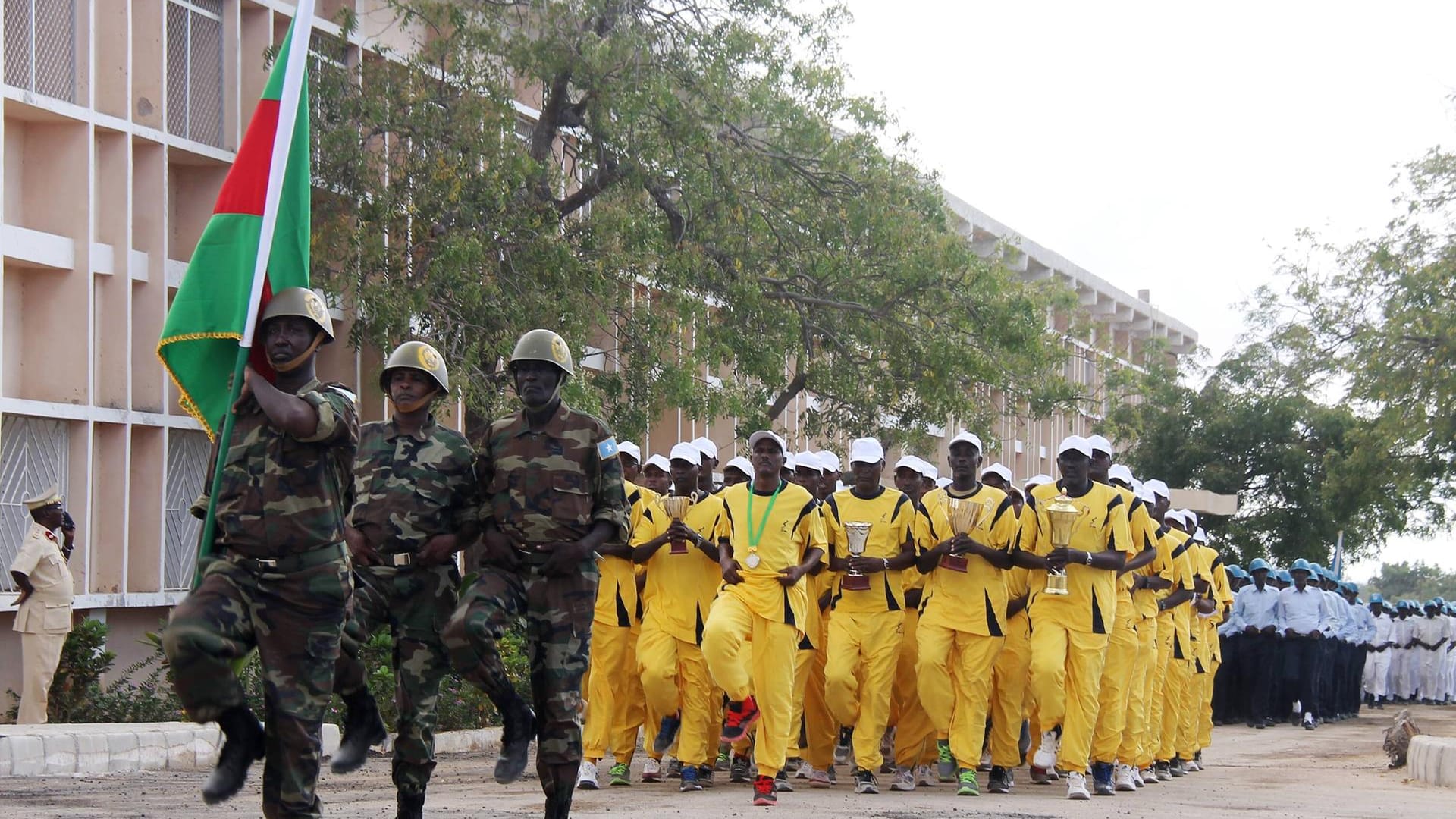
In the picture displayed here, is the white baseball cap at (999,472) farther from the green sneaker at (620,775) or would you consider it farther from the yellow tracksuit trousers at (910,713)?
the green sneaker at (620,775)

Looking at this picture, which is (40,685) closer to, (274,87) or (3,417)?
(3,417)

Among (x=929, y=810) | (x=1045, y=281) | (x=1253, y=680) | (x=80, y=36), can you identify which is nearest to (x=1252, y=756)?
(x=1253, y=680)

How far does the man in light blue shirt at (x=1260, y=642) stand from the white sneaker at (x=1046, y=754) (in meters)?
11.7

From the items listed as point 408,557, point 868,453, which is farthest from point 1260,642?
point 408,557

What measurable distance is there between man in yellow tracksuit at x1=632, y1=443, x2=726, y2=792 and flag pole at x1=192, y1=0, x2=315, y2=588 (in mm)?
4674

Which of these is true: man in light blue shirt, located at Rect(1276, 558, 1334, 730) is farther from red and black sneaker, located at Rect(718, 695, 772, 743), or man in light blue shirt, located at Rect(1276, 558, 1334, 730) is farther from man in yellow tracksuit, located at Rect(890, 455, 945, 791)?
red and black sneaker, located at Rect(718, 695, 772, 743)

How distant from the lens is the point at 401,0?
1978cm

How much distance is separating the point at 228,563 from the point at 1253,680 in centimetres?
1963

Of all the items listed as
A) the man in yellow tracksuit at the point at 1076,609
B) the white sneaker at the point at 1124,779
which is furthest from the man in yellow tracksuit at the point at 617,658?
the white sneaker at the point at 1124,779

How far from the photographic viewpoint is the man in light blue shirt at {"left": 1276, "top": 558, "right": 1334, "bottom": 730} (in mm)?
24328

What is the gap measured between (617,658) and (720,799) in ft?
6.06

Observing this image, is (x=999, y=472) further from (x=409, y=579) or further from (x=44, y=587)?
(x=44, y=587)

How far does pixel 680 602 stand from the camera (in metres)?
12.5

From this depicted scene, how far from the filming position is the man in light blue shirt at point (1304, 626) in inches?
958
